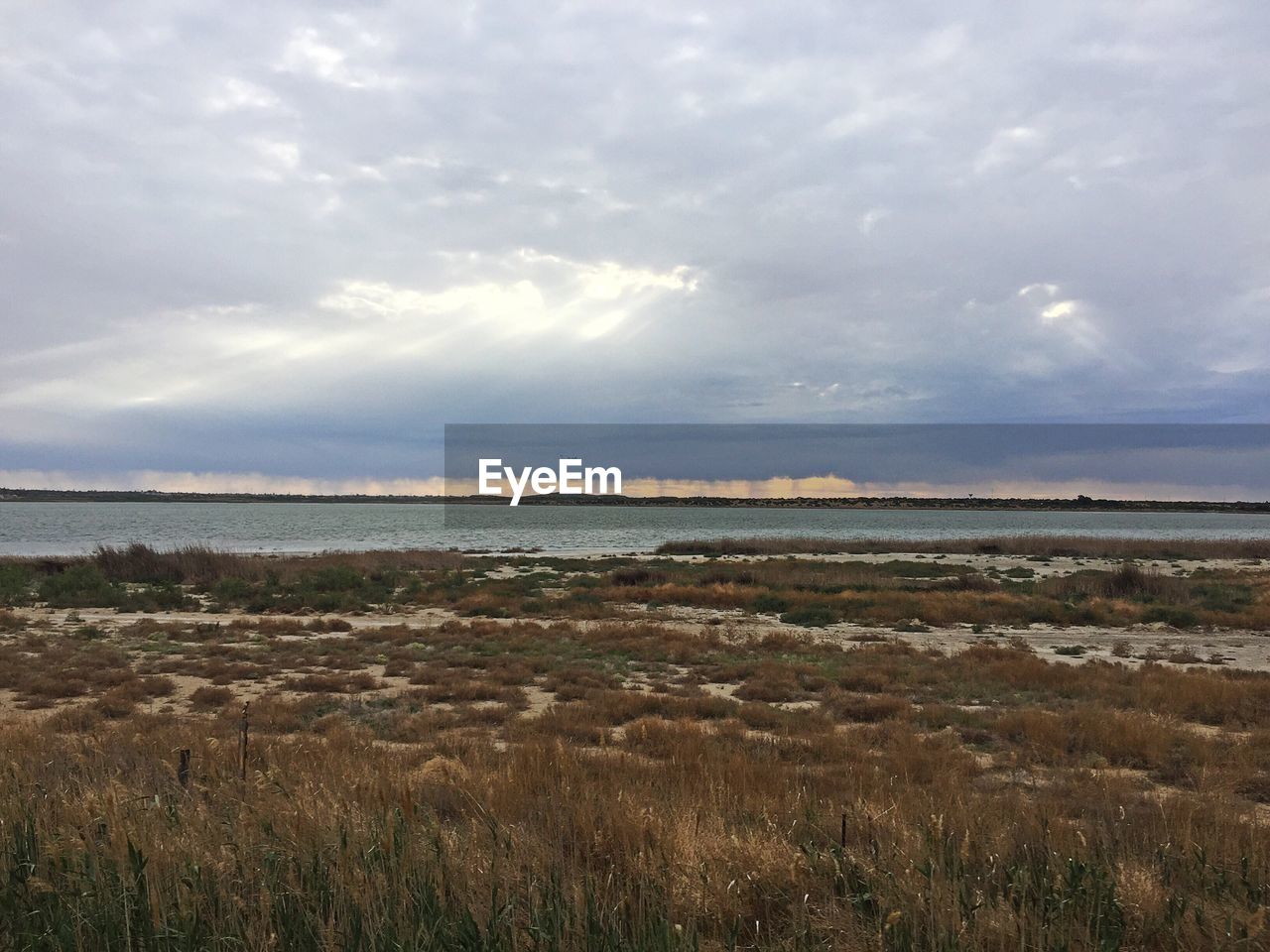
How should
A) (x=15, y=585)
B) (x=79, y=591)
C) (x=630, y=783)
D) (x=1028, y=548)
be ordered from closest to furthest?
(x=630, y=783), (x=79, y=591), (x=15, y=585), (x=1028, y=548)

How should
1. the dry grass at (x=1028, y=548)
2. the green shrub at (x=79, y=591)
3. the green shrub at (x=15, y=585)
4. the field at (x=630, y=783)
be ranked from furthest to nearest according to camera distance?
the dry grass at (x=1028, y=548)
the green shrub at (x=15, y=585)
the green shrub at (x=79, y=591)
the field at (x=630, y=783)

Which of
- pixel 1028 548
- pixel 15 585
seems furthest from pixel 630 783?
pixel 1028 548

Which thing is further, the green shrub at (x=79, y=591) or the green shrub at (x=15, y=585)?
the green shrub at (x=15, y=585)

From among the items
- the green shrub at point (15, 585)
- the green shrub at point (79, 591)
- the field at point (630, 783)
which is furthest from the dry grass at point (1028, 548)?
the green shrub at point (15, 585)

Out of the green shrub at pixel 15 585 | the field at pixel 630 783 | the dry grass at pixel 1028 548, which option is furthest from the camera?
the dry grass at pixel 1028 548

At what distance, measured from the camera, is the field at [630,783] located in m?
3.92

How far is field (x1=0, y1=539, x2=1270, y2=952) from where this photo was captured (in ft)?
12.9

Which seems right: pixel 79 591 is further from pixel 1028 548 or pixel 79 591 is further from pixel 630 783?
pixel 1028 548

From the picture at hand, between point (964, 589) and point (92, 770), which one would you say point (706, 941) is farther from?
point (964, 589)

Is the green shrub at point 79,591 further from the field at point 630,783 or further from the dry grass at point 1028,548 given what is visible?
the dry grass at point 1028,548

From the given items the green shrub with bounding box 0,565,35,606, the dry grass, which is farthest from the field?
the dry grass

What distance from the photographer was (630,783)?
723 cm

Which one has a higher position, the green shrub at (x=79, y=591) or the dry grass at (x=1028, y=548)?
the green shrub at (x=79, y=591)

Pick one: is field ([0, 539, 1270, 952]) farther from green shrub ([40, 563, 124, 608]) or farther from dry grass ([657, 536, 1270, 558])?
dry grass ([657, 536, 1270, 558])
